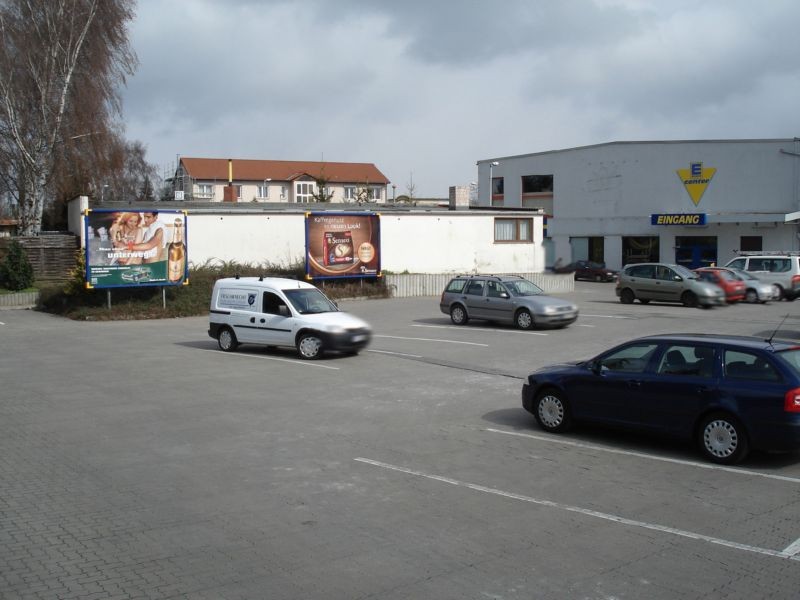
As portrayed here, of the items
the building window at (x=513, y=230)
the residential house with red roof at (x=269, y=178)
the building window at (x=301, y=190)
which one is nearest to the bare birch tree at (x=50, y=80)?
the building window at (x=513, y=230)

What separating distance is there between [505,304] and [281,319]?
7.77 m

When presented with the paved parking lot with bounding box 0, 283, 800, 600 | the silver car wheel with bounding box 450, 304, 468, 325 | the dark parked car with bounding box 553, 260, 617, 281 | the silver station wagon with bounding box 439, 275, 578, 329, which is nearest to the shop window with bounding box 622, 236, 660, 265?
the dark parked car with bounding box 553, 260, 617, 281

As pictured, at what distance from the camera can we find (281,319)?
18625 mm

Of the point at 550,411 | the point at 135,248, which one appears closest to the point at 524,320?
the point at 550,411

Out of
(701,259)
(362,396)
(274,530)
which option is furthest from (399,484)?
(701,259)

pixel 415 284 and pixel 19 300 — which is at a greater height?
pixel 415 284

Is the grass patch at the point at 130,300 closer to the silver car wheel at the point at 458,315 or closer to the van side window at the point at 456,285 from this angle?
the van side window at the point at 456,285

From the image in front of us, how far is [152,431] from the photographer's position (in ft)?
35.6

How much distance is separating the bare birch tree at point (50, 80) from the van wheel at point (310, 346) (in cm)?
2934

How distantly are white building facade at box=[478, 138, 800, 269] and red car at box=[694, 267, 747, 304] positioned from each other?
40.6ft

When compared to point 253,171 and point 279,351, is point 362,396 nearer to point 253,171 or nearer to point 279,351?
point 279,351

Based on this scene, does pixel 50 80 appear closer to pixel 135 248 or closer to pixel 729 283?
pixel 135 248

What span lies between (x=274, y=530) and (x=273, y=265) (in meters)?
29.7

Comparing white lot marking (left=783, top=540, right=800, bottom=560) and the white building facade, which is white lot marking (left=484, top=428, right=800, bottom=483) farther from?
the white building facade
